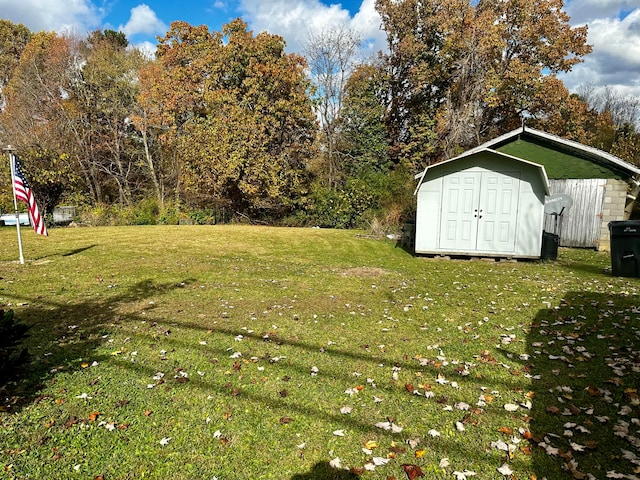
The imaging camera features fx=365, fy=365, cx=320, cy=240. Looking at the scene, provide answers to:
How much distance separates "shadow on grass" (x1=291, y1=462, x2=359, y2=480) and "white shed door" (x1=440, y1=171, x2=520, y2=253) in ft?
30.7

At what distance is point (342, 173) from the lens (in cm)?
2448

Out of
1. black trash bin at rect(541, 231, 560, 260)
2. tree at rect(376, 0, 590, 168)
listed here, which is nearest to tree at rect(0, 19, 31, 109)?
tree at rect(376, 0, 590, 168)

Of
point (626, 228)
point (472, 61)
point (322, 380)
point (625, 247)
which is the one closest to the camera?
point (322, 380)

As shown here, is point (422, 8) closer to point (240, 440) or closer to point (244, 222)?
point (244, 222)

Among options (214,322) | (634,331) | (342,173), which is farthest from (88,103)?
(634,331)

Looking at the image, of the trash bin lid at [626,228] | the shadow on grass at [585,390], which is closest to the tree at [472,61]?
the trash bin lid at [626,228]

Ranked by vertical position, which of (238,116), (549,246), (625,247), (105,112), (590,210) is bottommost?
(549,246)

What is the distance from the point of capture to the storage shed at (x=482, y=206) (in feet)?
33.4

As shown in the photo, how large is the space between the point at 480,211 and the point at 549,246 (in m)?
2.42

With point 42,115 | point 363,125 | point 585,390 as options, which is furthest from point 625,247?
point 42,115

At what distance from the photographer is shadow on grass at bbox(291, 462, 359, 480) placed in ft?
8.14

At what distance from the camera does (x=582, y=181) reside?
1322 cm

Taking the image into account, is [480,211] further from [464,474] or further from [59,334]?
[59,334]

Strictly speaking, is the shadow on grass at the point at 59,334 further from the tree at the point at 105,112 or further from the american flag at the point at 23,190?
the tree at the point at 105,112
